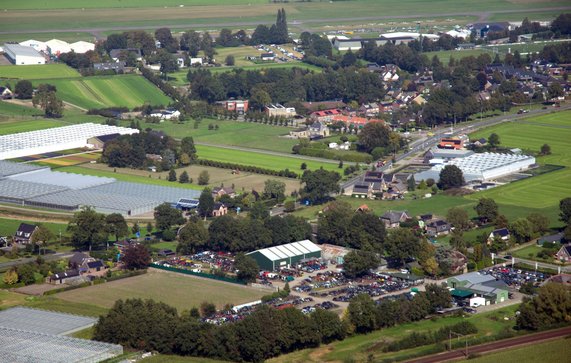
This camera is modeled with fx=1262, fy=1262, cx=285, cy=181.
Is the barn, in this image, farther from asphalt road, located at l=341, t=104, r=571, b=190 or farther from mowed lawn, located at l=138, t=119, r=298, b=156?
mowed lawn, located at l=138, t=119, r=298, b=156

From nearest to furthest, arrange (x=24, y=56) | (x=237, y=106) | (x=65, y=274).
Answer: (x=65, y=274) → (x=237, y=106) → (x=24, y=56)

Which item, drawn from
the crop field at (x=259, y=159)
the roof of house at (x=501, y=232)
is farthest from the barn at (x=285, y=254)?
the crop field at (x=259, y=159)

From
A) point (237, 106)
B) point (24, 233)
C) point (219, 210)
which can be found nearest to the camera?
point (24, 233)

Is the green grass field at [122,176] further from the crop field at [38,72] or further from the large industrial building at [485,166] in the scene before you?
the crop field at [38,72]

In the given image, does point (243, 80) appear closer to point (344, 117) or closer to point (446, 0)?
point (344, 117)

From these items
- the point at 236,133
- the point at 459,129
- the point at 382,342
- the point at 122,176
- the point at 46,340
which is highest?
the point at 46,340

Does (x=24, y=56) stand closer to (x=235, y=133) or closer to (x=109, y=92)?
(x=109, y=92)

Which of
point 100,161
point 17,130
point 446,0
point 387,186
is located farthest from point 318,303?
point 446,0

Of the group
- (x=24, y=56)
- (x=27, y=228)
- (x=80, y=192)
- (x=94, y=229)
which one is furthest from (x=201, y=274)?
(x=24, y=56)
